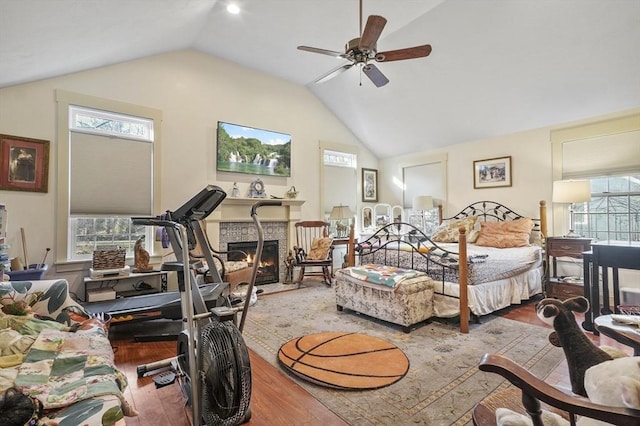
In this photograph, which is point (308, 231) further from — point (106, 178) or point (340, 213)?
point (106, 178)

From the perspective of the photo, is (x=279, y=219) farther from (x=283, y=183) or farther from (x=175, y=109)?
(x=175, y=109)

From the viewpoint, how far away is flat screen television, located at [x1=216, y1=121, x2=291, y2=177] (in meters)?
5.18

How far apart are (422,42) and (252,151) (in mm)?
3124

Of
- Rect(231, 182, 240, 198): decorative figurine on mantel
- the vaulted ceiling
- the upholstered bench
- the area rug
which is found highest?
the vaulted ceiling

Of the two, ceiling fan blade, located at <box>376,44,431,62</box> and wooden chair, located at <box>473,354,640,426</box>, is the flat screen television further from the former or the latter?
wooden chair, located at <box>473,354,640,426</box>

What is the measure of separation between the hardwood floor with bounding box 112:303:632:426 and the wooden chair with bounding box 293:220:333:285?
8.74 ft

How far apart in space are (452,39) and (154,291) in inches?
210

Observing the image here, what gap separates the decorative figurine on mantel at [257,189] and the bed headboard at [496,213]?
356 cm

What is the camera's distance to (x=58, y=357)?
1.63m

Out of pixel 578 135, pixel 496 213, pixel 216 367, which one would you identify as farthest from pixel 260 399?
pixel 578 135

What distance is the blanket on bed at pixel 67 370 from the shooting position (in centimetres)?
131

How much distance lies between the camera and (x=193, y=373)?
170cm

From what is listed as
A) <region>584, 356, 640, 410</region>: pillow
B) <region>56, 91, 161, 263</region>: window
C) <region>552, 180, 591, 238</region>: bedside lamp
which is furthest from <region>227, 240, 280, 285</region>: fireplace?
<region>584, 356, 640, 410</region>: pillow

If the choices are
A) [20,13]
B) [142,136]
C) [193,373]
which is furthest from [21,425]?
[142,136]
